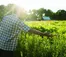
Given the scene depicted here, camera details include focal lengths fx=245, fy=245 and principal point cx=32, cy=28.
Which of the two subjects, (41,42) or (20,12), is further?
(41,42)

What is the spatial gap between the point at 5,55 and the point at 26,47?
674mm

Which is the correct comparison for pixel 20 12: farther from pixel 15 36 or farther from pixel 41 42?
pixel 41 42

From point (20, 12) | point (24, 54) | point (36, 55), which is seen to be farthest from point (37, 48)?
point (20, 12)

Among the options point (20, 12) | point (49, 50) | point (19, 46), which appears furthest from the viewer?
point (19, 46)

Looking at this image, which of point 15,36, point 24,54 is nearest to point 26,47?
point 24,54

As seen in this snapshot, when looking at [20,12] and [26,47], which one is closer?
[20,12]

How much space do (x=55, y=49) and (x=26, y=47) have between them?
31.1 inches

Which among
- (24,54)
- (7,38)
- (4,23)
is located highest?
(4,23)

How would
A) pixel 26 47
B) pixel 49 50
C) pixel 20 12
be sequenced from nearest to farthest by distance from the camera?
1. pixel 20 12
2. pixel 49 50
3. pixel 26 47

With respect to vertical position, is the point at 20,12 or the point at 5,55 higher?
the point at 20,12

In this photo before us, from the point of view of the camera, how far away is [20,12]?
500cm

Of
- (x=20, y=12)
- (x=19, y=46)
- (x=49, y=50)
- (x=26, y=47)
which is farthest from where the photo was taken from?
(x=19, y=46)

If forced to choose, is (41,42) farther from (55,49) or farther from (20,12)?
(20,12)

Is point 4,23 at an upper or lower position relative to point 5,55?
upper
